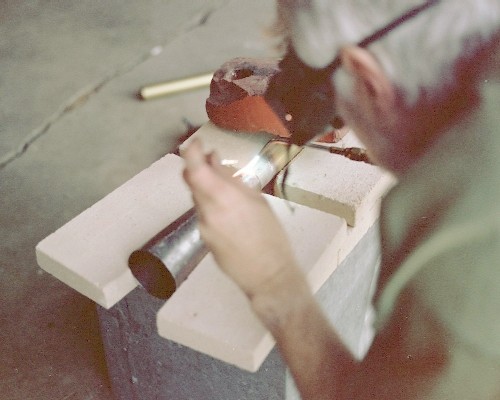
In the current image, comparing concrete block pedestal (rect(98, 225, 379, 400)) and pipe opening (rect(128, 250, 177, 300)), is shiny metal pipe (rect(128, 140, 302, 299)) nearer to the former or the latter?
pipe opening (rect(128, 250, 177, 300))

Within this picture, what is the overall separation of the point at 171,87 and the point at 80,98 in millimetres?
405

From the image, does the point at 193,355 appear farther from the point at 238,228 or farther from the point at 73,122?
the point at 73,122

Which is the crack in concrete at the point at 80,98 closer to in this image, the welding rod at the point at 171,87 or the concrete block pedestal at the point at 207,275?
the welding rod at the point at 171,87

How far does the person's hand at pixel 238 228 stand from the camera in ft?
2.98

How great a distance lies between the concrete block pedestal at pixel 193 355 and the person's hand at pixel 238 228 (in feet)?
1.03

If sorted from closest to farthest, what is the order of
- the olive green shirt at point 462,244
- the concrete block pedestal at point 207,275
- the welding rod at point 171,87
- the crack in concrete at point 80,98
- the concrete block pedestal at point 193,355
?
the olive green shirt at point 462,244 → the concrete block pedestal at point 207,275 → the concrete block pedestal at point 193,355 → the crack in concrete at point 80,98 → the welding rod at point 171,87

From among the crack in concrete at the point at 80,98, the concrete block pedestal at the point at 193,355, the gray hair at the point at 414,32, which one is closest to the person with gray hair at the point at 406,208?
the gray hair at the point at 414,32

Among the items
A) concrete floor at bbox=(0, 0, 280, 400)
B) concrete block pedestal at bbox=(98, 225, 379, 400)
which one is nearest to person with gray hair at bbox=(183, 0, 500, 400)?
concrete block pedestal at bbox=(98, 225, 379, 400)

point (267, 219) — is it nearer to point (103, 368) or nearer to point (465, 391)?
point (465, 391)

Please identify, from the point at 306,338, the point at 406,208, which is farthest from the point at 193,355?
the point at 406,208

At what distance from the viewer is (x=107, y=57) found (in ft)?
9.97

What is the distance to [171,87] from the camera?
277 centimetres

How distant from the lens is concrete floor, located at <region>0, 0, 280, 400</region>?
183cm

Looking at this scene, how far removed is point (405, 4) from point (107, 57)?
242 centimetres
